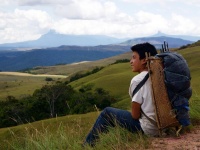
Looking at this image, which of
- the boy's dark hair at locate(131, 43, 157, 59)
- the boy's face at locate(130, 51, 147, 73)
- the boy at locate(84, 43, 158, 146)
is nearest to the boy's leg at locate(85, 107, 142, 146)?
the boy at locate(84, 43, 158, 146)

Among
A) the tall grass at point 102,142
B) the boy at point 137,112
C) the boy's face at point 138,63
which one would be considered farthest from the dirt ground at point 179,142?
the boy's face at point 138,63

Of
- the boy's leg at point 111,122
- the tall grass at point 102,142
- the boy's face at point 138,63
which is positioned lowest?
the tall grass at point 102,142

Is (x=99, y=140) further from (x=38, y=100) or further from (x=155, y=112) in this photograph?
(x=38, y=100)

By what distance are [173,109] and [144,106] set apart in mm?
462

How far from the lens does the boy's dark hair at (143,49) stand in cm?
604

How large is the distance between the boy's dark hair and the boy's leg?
40.9 inches

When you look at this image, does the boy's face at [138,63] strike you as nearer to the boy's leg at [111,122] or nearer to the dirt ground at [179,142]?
the boy's leg at [111,122]

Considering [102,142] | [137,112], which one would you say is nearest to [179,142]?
[137,112]

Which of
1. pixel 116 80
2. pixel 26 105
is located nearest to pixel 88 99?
pixel 26 105

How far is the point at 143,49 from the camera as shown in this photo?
6.07 meters

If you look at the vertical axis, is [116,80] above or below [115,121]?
below

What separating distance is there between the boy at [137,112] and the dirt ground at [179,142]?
0.94 feet

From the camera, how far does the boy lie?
5742 millimetres

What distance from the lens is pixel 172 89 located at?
5676 mm
